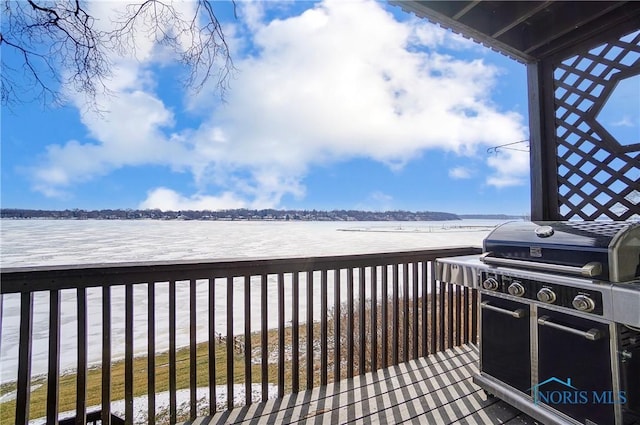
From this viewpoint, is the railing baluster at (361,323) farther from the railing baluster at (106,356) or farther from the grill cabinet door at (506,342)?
the railing baluster at (106,356)

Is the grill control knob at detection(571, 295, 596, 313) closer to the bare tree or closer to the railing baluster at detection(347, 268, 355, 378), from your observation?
the railing baluster at detection(347, 268, 355, 378)

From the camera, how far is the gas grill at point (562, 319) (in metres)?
1.50

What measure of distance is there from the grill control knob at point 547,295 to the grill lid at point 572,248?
0.11 metres

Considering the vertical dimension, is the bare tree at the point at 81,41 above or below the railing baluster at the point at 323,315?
above

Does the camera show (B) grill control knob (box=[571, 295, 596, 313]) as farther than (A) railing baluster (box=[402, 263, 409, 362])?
No

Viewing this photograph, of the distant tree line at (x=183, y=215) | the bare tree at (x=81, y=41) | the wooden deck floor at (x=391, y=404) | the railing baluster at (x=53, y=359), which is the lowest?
the wooden deck floor at (x=391, y=404)

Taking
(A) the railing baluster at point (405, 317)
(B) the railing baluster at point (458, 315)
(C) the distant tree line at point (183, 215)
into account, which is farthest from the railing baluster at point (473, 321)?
(C) the distant tree line at point (183, 215)

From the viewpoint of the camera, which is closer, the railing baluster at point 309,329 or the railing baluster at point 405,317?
the railing baluster at point 309,329

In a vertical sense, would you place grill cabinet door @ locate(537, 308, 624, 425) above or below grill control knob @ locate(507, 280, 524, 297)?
below

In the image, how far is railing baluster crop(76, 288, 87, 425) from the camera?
1752mm

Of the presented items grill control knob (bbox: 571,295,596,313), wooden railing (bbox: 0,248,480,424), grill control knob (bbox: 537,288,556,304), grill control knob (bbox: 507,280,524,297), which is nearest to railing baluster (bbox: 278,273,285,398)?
wooden railing (bbox: 0,248,480,424)

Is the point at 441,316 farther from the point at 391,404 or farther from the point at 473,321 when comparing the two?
the point at 391,404

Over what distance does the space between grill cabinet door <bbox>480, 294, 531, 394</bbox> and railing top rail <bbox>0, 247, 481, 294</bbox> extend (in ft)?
2.98

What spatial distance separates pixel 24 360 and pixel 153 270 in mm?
714
